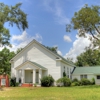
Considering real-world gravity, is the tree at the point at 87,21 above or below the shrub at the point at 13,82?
above

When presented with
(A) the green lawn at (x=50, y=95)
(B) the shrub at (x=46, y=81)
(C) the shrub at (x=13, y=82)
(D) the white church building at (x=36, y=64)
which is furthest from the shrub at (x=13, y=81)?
(A) the green lawn at (x=50, y=95)

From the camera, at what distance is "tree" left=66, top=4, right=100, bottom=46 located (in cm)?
2631

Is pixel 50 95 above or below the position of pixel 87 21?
below

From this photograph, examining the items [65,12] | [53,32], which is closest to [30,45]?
[53,32]

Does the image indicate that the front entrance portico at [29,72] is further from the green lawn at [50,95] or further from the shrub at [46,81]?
the green lawn at [50,95]

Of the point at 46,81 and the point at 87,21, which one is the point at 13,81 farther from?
the point at 87,21

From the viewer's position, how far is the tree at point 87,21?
26.3 metres

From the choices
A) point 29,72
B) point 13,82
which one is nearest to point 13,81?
point 13,82

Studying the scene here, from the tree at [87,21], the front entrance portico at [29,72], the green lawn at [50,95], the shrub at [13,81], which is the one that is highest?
the tree at [87,21]

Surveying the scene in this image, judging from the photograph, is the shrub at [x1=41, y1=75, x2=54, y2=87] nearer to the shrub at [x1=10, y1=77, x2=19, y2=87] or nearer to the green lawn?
the shrub at [x1=10, y1=77, x2=19, y2=87]

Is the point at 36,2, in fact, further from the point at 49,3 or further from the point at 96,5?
the point at 96,5

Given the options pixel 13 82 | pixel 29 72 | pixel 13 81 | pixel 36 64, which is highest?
pixel 36 64

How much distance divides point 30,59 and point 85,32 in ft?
38.0

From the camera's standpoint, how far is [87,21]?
26359 mm
